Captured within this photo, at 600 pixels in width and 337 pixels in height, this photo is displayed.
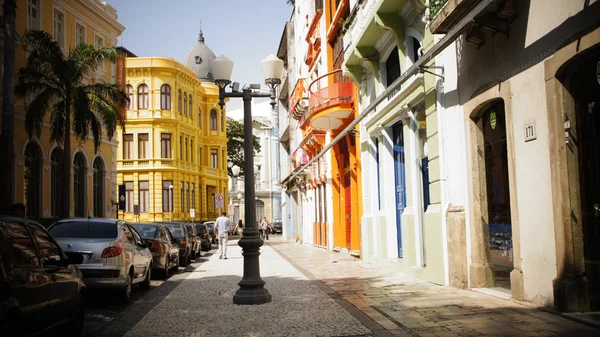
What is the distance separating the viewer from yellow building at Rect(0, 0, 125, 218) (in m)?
27.7

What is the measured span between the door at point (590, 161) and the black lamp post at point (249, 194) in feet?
17.0

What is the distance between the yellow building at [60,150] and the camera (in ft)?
90.8

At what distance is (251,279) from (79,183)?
86.3ft

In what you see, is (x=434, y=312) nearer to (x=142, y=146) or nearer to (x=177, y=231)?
(x=177, y=231)

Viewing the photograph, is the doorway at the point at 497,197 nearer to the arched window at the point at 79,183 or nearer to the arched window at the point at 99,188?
the arched window at the point at 79,183

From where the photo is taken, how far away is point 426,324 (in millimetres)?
7988

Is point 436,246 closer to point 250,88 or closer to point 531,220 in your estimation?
point 531,220

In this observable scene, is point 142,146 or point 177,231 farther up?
point 142,146

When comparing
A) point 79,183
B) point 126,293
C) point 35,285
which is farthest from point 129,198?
point 35,285

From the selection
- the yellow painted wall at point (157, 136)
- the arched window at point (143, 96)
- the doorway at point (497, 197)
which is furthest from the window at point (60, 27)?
the doorway at point (497, 197)

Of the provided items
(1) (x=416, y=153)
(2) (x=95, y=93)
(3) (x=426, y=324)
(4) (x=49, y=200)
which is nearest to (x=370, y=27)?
(1) (x=416, y=153)

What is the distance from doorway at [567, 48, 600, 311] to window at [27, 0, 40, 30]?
26810mm

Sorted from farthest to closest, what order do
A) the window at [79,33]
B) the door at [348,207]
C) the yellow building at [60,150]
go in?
the window at [79,33] → the yellow building at [60,150] → the door at [348,207]

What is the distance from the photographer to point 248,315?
9.39 metres
